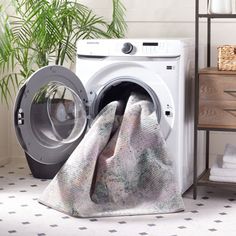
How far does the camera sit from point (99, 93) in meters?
3.96

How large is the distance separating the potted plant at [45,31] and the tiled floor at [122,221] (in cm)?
86

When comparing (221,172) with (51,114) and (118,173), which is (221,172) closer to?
(118,173)

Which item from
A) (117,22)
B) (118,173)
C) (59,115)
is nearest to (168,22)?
(117,22)

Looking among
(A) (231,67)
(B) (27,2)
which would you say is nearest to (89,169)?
(A) (231,67)

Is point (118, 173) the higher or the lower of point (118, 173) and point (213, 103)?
the lower

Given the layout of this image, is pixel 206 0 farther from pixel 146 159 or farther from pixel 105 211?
pixel 105 211

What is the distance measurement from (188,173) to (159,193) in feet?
1.37

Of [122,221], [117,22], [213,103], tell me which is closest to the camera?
[122,221]

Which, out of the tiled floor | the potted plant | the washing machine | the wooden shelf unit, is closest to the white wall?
the potted plant

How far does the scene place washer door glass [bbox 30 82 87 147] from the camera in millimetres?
3854

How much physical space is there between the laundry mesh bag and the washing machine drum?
170 mm

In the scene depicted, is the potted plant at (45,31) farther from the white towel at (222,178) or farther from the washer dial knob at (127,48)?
the white towel at (222,178)

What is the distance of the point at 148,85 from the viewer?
3.86 metres

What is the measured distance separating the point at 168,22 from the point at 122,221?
147 centimetres
